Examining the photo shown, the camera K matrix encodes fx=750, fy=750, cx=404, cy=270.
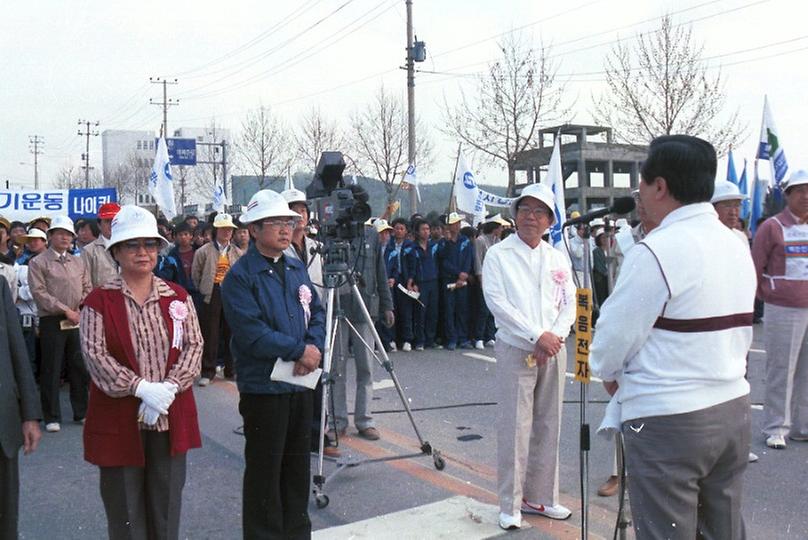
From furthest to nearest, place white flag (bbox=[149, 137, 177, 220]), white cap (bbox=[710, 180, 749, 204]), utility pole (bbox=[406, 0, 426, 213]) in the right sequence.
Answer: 1. utility pole (bbox=[406, 0, 426, 213])
2. white flag (bbox=[149, 137, 177, 220])
3. white cap (bbox=[710, 180, 749, 204])

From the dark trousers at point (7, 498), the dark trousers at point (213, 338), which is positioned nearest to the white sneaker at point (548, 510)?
the dark trousers at point (7, 498)

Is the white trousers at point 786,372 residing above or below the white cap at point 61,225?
below

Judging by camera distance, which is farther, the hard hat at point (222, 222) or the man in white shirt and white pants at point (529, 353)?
the hard hat at point (222, 222)

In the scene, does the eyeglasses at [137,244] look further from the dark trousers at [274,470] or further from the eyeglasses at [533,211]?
the eyeglasses at [533,211]

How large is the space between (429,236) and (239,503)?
726 centimetres

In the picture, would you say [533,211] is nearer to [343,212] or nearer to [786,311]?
[343,212]

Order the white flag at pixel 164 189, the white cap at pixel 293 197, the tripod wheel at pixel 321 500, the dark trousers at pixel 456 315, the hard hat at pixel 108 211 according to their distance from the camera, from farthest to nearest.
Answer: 1. the white flag at pixel 164 189
2. the dark trousers at pixel 456 315
3. the hard hat at pixel 108 211
4. the white cap at pixel 293 197
5. the tripod wheel at pixel 321 500

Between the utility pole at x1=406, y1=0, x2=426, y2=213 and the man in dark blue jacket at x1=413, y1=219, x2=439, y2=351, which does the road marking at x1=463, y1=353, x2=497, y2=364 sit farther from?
the utility pole at x1=406, y1=0, x2=426, y2=213

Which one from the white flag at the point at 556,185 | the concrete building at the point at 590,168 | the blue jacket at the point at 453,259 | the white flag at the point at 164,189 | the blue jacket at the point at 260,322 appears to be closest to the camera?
the blue jacket at the point at 260,322

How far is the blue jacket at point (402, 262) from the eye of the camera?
11620 millimetres

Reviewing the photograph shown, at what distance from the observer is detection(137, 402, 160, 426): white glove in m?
3.49

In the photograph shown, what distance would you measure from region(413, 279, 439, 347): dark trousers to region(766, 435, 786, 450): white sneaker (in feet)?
Result: 20.2

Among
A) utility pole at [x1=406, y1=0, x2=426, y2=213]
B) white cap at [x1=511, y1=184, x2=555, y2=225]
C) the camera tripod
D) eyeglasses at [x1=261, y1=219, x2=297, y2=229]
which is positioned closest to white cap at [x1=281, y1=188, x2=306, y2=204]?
the camera tripod

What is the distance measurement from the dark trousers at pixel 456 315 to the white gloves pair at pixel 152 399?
828cm
